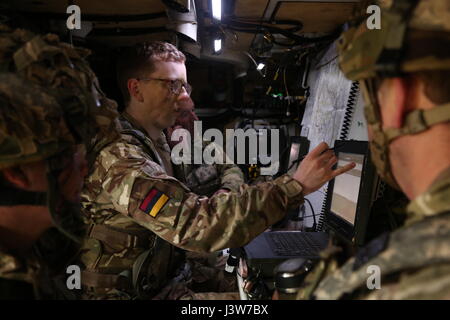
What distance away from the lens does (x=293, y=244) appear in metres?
1.47


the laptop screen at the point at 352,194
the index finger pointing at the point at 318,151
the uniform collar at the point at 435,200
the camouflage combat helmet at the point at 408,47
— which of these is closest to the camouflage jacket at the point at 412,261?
the uniform collar at the point at 435,200

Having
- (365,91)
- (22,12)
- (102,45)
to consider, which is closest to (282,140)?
(102,45)

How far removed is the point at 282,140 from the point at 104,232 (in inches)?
77.8

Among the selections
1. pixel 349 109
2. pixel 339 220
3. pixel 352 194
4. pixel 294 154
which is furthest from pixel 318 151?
pixel 294 154

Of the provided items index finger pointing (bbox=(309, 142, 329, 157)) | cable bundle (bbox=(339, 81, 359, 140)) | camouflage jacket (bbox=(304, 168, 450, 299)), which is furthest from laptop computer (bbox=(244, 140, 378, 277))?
camouflage jacket (bbox=(304, 168, 450, 299))

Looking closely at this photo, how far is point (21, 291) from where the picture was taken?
2.45 ft

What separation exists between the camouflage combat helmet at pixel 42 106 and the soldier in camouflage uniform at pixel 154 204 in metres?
0.41

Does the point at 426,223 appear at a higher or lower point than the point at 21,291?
higher

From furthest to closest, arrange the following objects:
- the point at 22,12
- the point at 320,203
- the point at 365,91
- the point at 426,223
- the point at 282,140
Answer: the point at 282,140 < the point at 320,203 < the point at 22,12 < the point at 365,91 < the point at 426,223

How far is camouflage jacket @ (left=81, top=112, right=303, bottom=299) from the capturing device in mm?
1248

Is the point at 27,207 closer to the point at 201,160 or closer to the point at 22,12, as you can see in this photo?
the point at 201,160

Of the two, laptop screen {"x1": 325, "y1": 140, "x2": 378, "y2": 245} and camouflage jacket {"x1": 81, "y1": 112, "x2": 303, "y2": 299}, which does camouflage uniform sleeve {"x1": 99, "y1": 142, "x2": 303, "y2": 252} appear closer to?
camouflage jacket {"x1": 81, "y1": 112, "x2": 303, "y2": 299}

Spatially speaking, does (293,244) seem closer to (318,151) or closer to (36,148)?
(318,151)

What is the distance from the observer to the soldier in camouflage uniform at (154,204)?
1251 millimetres
